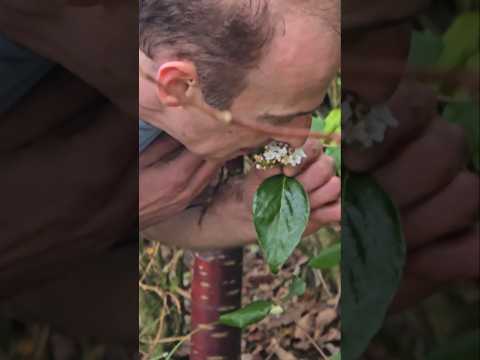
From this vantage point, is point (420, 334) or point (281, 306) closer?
point (281, 306)

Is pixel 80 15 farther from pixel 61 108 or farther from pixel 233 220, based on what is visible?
pixel 233 220

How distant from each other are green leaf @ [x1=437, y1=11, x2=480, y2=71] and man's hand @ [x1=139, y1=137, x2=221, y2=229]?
1.04 feet

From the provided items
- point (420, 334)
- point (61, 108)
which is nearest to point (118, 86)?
point (61, 108)

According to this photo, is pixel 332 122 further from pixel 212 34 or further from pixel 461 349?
pixel 461 349

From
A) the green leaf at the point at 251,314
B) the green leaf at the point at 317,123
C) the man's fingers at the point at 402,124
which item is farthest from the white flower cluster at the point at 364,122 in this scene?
the green leaf at the point at 251,314

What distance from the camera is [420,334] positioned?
2.77 feet

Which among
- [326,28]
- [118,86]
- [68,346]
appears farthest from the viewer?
[68,346]

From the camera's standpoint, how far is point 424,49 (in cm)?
79

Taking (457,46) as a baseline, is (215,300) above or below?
below

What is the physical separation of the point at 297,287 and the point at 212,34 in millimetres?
238

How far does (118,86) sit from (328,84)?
0.76 feet

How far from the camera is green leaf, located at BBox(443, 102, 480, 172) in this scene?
805 millimetres

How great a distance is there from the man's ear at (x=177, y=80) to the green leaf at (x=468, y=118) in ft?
1.07

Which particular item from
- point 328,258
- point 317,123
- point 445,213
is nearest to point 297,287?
point 328,258
